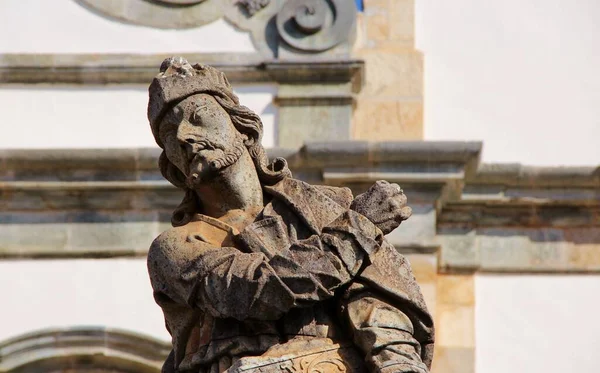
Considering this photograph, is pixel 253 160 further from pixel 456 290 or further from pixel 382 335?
pixel 456 290

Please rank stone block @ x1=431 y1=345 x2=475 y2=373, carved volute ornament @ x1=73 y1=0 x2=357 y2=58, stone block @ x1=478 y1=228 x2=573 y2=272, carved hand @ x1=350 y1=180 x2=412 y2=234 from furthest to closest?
carved volute ornament @ x1=73 y1=0 x2=357 y2=58 < stone block @ x1=478 y1=228 x2=573 y2=272 < stone block @ x1=431 y1=345 x2=475 y2=373 < carved hand @ x1=350 y1=180 x2=412 y2=234

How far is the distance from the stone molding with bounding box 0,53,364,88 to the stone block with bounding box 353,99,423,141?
150mm

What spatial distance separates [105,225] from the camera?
474 inches

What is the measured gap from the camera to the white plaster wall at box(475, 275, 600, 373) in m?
11.7

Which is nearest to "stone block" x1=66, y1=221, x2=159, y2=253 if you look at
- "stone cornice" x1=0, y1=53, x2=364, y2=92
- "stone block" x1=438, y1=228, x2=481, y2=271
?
"stone cornice" x1=0, y1=53, x2=364, y2=92

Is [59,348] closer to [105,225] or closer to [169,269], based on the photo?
[105,225]

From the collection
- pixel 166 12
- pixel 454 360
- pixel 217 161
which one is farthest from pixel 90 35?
pixel 217 161

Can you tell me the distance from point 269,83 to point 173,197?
78 centimetres

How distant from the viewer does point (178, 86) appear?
5.82 m

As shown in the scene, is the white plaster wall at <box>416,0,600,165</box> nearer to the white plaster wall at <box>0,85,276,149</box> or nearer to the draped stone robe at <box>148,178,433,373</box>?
the white plaster wall at <box>0,85,276,149</box>

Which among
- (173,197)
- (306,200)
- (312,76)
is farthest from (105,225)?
(306,200)

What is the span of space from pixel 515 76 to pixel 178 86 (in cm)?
685

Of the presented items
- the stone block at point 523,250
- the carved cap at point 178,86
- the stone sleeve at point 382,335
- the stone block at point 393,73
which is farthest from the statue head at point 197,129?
the stone block at point 393,73

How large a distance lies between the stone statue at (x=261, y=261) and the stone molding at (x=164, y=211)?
5981mm
